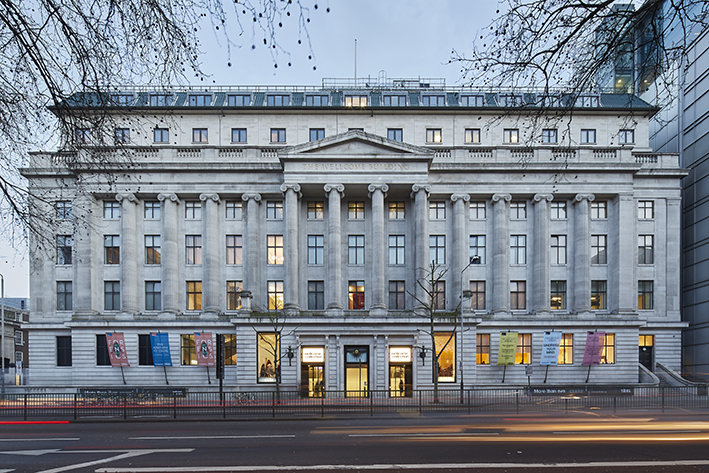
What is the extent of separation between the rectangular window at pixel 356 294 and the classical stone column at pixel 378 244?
2.53 meters

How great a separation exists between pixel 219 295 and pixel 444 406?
22148 millimetres

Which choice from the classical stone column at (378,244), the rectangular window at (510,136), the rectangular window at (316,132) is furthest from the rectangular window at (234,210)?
the rectangular window at (510,136)

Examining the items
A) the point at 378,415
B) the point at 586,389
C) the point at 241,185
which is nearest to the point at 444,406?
the point at 378,415

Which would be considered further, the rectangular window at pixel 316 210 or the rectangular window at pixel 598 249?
the rectangular window at pixel 316 210

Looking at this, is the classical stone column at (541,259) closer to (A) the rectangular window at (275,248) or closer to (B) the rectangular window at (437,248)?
(B) the rectangular window at (437,248)

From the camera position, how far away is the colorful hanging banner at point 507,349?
36.0 m

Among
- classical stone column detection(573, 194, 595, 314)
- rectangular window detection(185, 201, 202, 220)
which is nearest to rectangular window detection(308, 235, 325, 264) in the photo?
rectangular window detection(185, 201, 202, 220)

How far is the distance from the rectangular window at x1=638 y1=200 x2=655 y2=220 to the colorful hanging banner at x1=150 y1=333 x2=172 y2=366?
1662 inches

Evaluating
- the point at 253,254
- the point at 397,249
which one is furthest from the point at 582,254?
the point at 253,254

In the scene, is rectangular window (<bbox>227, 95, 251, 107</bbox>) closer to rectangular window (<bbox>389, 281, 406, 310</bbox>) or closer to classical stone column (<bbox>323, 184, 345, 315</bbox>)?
classical stone column (<bbox>323, 184, 345, 315</bbox>)

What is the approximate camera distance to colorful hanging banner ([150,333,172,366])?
1449 inches

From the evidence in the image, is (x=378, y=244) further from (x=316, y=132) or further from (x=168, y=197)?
(x=168, y=197)

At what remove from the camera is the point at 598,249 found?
40.5 meters

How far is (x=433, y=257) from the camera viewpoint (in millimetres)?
40438
